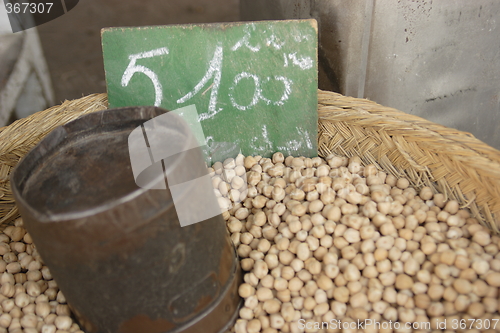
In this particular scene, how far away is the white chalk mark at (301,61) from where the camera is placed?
153 centimetres

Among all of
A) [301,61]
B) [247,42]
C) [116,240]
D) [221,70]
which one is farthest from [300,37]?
[116,240]

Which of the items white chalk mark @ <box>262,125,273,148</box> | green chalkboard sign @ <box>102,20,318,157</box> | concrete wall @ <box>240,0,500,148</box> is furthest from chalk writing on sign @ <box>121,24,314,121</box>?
concrete wall @ <box>240,0,500,148</box>

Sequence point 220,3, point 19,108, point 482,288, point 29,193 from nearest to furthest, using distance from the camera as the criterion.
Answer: point 29,193, point 482,288, point 19,108, point 220,3

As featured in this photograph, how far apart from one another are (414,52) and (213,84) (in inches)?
36.5

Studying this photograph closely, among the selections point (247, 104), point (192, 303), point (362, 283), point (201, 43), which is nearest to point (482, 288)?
point (362, 283)

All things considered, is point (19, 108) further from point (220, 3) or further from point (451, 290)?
point (451, 290)

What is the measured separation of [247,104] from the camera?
1.59 m

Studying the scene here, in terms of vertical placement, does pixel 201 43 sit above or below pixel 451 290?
above

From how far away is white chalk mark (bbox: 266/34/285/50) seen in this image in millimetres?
→ 1516

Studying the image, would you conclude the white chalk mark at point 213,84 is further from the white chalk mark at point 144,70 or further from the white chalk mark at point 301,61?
the white chalk mark at point 301,61

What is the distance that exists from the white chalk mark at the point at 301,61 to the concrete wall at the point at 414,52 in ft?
1.15

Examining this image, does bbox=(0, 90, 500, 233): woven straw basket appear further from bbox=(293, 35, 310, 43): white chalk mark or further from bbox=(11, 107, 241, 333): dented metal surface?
bbox=(11, 107, 241, 333): dented metal surface

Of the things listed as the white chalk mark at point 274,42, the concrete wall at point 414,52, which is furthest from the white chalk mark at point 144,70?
the concrete wall at point 414,52

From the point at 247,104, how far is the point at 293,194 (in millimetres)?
404
